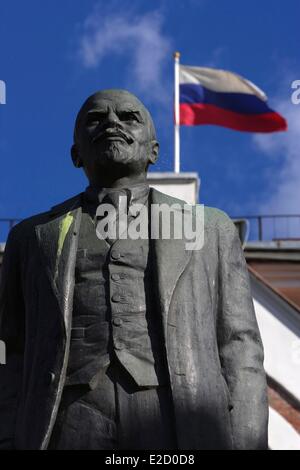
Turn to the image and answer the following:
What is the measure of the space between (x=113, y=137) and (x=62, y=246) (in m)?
0.66

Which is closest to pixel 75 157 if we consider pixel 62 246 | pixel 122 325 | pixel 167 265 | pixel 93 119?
pixel 93 119

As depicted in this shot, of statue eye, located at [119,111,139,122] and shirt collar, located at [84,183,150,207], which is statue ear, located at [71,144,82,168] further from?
statue eye, located at [119,111,139,122]

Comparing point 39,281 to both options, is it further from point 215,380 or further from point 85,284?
point 215,380

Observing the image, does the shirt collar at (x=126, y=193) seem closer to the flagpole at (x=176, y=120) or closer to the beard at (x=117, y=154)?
the beard at (x=117, y=154)

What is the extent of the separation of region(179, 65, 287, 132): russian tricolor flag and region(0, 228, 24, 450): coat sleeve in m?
19.0

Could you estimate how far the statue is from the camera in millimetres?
7004

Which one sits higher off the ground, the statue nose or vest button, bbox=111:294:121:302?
the statue nose

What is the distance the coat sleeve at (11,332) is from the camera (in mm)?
7281

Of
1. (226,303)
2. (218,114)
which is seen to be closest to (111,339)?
(226,303)

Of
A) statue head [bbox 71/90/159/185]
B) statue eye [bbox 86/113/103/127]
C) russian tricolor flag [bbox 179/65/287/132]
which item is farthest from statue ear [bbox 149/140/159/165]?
russian tricolor flag [bbox 179/65/287/132]

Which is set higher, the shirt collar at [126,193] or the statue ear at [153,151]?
the statue ear at [153,151]

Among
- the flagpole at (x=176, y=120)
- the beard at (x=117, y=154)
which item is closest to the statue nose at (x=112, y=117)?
the beard at (x=117, y=154)

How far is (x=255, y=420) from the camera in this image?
7.17 m

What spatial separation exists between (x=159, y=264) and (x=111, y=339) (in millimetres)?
487
